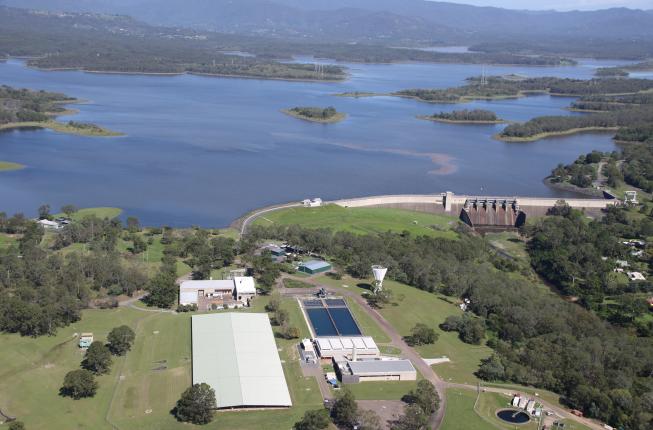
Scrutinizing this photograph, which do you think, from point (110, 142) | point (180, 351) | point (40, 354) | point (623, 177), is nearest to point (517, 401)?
point (180, 351)

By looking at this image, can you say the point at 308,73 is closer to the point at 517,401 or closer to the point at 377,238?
the point at 377,238

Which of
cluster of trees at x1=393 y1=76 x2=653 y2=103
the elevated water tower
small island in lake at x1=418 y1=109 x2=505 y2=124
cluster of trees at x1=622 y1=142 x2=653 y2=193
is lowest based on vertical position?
the elevated water tower

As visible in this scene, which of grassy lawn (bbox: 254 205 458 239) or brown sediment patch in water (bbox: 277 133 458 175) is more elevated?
brown sediment patch in water (bbox: 277 133 458 175)

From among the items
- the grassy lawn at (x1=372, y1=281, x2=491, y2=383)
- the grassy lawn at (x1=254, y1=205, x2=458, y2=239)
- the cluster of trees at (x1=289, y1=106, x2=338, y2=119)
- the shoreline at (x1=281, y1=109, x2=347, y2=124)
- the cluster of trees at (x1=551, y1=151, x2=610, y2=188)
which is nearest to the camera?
the grassy lawn at (x1=372, y1=281, x2=491, y2=383)

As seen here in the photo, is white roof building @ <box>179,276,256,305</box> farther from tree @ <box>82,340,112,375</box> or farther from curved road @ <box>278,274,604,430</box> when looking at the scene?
tree @ <box>82,340,112,375</box>

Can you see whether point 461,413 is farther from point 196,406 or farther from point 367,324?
point 196,406

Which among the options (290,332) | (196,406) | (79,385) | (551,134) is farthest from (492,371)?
(551,134)

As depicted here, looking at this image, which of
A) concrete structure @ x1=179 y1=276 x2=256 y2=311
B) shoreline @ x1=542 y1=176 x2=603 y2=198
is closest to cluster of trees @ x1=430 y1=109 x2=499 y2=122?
shoreline @ x1=542 y1=176 x2=603 y2=198
